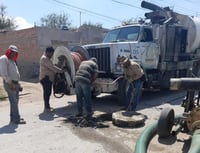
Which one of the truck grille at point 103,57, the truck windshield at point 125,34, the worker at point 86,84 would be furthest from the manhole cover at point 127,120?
the truck windshield at point 125,34

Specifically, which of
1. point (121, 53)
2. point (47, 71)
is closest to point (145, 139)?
point (47, 71)

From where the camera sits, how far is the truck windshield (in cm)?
1024

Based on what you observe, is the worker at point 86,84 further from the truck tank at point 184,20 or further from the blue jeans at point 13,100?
the truck tank at point 184,20

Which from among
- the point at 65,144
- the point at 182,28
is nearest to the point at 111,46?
the point at 182,28

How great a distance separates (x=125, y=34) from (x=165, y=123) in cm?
547

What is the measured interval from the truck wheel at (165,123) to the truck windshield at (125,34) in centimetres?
475

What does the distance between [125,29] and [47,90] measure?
382 cm

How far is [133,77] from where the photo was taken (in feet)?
26.2

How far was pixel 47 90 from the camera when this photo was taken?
27.8 feet

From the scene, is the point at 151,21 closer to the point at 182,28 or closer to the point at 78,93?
the point at 182,28

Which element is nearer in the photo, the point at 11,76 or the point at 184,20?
the point at 11,76

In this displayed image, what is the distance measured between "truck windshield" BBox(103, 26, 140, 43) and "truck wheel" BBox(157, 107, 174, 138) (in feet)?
15.6

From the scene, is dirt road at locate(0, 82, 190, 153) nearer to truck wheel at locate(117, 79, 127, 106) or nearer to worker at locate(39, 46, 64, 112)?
truck wheel at locate(117, 79, 127, 106)

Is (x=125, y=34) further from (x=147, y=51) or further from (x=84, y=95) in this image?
(x=84, y=95)
